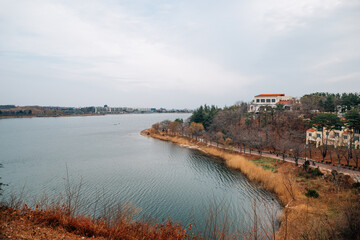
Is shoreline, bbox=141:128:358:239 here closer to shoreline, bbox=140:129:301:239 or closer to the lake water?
shoreline, bbox=140:129:301:239

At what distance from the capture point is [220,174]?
Result: 853 inches

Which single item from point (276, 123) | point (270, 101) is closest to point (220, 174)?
point (276, 123)

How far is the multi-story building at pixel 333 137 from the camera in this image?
23562 millimetres

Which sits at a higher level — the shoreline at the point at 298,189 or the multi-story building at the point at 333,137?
the multi-story building at the point at 333,137

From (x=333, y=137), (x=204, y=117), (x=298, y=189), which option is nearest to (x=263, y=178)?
(x=298, y=189)

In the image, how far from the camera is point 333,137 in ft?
87.9

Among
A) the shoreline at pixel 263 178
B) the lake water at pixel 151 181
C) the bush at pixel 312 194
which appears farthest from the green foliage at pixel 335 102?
the bush at pixel 312 194

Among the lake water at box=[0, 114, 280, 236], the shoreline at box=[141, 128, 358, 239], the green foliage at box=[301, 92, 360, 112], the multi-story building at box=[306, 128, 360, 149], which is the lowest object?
the lake water at box=[0, 114, 280, 236]

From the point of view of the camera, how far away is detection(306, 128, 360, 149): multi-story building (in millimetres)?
23562

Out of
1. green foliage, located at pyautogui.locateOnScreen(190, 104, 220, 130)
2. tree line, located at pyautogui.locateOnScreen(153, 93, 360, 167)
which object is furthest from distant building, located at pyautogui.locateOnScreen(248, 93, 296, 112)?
green foliage, located at pyautogui.locateOnScreen(190, 104, 220, 130)

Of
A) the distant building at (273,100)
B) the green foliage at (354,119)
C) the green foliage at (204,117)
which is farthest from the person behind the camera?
the green foliage at (204,117)

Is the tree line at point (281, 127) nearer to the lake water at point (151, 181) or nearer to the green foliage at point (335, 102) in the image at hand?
the green foliage at point (335, 102)

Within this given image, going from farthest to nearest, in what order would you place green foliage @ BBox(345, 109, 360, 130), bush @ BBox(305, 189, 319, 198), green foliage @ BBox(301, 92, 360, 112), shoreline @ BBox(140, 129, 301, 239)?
green foliage @ BBox(301, 92, 360, 112) → green foliage @ BBox(345, 109, 360, 130) → bush @ BBox(305, 189, 319, 198) → shoreline @ BBox(140, 129, 301, 239)

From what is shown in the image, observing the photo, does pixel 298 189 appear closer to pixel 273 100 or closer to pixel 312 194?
pixel 312 194
